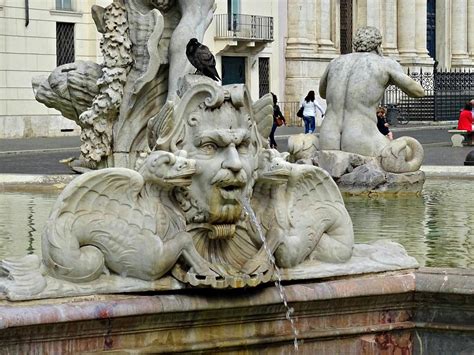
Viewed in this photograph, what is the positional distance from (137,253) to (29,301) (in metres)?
0.46

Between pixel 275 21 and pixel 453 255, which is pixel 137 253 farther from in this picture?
pixel 275 21

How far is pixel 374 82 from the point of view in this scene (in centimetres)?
1230

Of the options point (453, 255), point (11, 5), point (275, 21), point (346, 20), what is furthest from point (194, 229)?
point (346, 20)

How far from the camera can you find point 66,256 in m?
5.14

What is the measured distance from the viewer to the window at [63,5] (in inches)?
1351

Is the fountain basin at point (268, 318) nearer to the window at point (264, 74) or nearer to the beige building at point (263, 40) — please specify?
the beige building at point (263, 40)

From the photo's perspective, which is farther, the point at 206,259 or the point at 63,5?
the point at 63,5

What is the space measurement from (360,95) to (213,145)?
22.8 ft

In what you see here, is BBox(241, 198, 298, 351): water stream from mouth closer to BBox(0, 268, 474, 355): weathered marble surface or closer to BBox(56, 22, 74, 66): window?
BBox(0, 268, 474, 355): weathered marble surface

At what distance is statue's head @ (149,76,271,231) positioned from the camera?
17.6 feet

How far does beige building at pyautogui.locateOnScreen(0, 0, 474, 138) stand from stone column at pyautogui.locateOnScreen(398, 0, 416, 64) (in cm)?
3

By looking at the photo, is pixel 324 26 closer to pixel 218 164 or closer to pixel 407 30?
pixel 407 30

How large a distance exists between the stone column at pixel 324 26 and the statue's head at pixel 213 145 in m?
40.3

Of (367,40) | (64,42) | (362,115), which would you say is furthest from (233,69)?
(362,115)
